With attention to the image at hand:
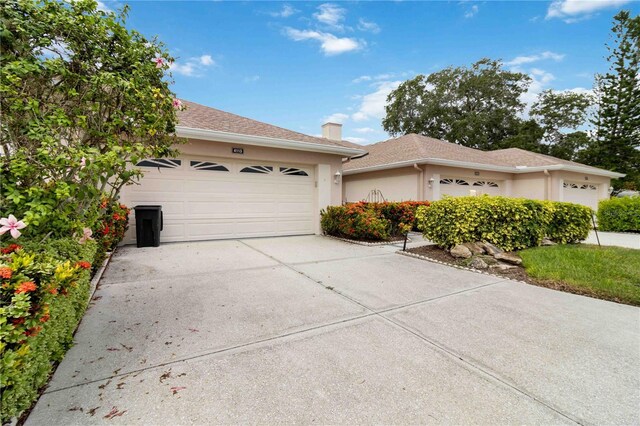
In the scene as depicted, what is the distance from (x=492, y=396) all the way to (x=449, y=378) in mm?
274

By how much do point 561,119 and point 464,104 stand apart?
9061 mm

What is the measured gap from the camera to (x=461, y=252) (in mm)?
5891

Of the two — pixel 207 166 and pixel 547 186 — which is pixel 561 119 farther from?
pixel 207 166

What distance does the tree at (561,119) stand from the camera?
27.4 metres

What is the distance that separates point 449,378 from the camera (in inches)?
83.1

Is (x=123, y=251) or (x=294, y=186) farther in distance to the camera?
(x=294, y=186)

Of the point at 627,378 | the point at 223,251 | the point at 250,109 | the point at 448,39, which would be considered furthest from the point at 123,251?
the point at 448,39

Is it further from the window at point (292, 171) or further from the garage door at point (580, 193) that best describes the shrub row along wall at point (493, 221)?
the garage door at point (580, 193)

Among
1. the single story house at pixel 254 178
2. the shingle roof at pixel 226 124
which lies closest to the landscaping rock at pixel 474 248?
the single story house at pixel 254 178

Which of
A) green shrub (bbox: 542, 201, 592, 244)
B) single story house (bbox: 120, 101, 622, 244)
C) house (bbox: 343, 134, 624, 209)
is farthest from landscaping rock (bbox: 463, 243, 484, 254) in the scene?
house (bbox: 343, 134, 624, 209)

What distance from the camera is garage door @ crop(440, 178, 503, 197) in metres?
12.4

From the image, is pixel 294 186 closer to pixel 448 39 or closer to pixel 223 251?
pixel 223 251

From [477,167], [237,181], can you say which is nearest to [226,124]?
[237,181]

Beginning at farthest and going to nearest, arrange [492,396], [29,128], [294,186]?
[294,186]
[29,128]
[492,396]
